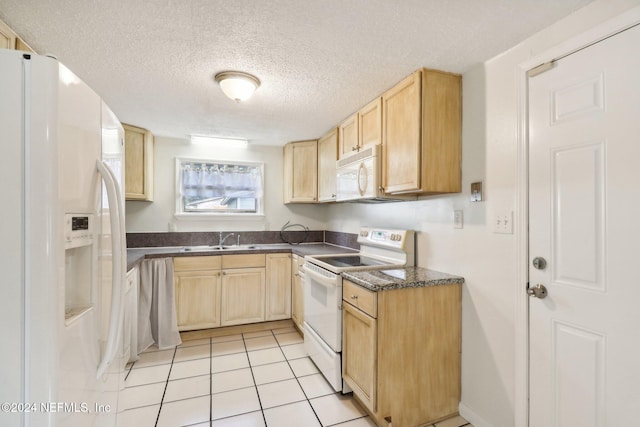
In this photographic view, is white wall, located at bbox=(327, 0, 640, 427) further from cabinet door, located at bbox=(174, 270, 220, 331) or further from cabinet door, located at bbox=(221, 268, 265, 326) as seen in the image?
cabinet door, located at bbox=(174, 270, 220, 331)

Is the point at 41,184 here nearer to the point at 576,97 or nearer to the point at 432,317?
the point at 432,317

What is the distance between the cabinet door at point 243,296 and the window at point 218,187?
3.01 feet

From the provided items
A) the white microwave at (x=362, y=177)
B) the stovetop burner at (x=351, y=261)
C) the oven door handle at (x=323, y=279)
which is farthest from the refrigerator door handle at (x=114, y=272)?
the white microwave at (x=362, y=177)

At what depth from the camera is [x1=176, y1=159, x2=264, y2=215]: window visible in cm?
352

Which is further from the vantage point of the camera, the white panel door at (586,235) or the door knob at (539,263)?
the door knob at (539,263)

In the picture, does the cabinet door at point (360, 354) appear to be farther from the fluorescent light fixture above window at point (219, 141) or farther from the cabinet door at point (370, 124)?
the fluorescent light fixture above window at point (219, 141)

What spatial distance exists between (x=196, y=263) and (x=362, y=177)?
1.91 metres

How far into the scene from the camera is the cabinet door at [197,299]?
2.94 m

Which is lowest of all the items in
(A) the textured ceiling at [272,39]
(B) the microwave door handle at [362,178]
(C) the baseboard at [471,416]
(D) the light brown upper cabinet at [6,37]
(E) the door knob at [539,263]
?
(C) the baseboard at [471,416]

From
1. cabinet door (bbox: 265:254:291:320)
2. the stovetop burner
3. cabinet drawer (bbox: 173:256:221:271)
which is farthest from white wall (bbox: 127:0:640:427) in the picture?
cabinet drawer (bbox: 173:256:221:271)

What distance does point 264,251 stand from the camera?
3.24 m

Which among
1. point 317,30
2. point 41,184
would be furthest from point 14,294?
point 317,30

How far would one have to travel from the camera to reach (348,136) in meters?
2.73

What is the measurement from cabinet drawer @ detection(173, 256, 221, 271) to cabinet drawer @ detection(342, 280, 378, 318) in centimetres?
161
